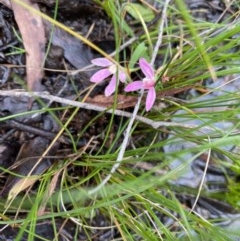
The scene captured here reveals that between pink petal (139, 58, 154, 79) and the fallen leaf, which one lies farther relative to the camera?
the fallen leaf

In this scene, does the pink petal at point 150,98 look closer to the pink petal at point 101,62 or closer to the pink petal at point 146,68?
the pink petal at point 146,68

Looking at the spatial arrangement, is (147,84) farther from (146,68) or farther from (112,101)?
(112,101)

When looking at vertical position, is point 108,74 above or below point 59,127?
above

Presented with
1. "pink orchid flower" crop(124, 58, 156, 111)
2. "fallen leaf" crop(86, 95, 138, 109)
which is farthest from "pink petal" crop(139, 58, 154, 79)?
"fallen leaf" crop(86, 95, 138, 109)

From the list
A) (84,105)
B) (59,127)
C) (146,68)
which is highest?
(146,68)

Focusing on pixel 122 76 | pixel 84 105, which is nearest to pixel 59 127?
pixel 84 105

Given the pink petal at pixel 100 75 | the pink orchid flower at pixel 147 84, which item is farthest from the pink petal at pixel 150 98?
the pink petal at pixel 100 75

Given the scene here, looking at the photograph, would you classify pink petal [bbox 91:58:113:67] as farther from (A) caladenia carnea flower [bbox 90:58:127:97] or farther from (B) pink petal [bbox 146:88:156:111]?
(B) pink petal [bbox 146:88:156:111]

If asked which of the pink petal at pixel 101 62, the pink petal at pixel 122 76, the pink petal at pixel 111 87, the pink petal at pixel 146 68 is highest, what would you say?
the pink petal at pixel 146 68
